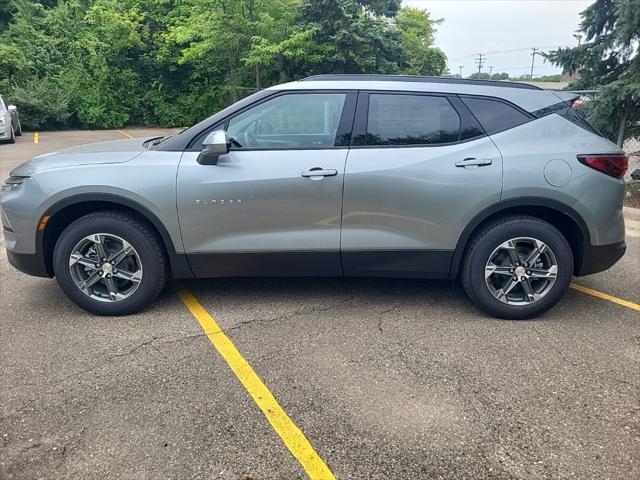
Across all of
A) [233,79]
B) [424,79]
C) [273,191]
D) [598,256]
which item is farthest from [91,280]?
[233,79]

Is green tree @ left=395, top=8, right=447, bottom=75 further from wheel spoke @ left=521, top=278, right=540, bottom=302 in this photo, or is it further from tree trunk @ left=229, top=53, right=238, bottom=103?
wheel spoke @ left=521, top=278, right=540, bottom=302

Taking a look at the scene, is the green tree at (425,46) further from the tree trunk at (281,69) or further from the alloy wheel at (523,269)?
the alloy wheel at (523,269)

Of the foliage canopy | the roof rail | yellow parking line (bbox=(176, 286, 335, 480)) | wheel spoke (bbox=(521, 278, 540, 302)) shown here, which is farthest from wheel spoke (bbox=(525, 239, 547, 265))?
the foliage canopy

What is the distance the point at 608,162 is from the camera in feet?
12.1

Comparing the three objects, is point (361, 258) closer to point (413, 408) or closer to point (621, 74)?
point (413, 408)

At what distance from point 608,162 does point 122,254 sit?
366cm

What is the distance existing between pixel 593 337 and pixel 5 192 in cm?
450

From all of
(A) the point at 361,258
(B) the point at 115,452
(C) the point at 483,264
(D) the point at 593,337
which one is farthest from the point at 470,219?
(B) the point at 115,452

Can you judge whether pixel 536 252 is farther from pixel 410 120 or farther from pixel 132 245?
pixel 132 245

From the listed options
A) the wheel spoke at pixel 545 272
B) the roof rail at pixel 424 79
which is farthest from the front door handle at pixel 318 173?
the wheel spoke at pixel 545 272

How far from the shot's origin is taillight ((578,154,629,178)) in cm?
366

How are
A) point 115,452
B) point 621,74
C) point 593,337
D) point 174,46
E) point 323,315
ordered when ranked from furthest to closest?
point 174,46 → point 621,74 → point 323,315 → point 593,337 → point 115,452

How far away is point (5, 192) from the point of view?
12.5 ft

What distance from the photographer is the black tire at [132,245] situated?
12.1 feet
